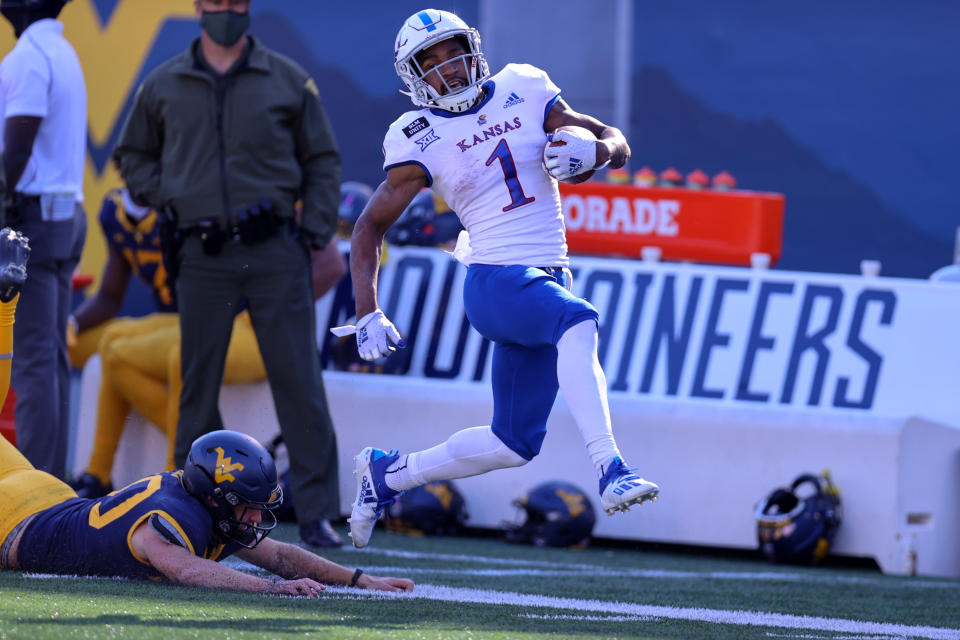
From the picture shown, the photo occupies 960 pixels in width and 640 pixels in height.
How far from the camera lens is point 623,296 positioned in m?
8.27

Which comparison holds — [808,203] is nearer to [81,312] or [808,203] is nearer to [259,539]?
[81,312]

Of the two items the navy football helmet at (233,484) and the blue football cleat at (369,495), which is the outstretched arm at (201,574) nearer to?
the navy football helmet at (233,484)

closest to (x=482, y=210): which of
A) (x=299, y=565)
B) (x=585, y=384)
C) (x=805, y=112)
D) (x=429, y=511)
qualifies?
(x=585, y=384)

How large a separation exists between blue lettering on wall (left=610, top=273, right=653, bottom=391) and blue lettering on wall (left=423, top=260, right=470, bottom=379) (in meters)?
0.80

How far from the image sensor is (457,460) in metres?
5.45

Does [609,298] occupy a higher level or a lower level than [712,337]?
higher

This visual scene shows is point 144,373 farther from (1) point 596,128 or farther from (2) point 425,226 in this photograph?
(1) point 596,128

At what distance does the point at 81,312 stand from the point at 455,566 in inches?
140

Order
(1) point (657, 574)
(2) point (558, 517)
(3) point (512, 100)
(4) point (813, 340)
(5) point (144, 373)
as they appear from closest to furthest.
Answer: (3) point (512, 100) → (1) point (657, 574) → (2) point (558, 517) → (4) point (813, 340) → (5) point (144, 373)

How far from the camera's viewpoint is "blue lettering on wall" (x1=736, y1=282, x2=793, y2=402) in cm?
788

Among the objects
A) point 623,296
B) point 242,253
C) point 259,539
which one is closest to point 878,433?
point 623,296

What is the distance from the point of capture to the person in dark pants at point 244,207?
7.02m

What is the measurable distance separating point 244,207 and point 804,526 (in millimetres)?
2756

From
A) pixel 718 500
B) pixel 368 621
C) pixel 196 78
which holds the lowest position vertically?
pixel 718 500
